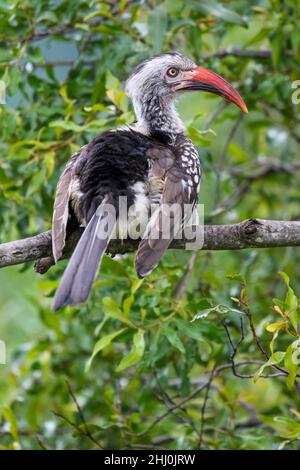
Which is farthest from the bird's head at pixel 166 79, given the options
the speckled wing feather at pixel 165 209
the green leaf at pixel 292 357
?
the green leaf at pixel 292 357

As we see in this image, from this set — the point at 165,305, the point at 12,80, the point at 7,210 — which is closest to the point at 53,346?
the point at 7,210

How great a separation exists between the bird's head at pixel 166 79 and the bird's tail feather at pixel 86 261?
1.03 meters

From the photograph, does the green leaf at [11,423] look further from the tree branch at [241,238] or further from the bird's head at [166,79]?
the bird's head at [166,79]

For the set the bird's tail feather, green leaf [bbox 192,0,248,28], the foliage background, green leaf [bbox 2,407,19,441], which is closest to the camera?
the bird's tail feather

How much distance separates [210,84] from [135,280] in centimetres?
110

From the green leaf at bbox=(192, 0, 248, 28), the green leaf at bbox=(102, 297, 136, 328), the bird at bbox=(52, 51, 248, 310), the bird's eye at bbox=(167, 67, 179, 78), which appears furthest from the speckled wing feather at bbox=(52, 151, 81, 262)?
the green leaf at bbox=(192, 0, 248, 28)

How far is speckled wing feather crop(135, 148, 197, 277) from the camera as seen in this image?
11.2ft

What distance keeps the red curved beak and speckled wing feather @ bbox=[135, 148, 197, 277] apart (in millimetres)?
500

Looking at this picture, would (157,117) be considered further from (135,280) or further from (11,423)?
(11,423)

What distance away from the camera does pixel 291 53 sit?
5047mm

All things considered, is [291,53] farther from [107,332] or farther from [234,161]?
[107,332]

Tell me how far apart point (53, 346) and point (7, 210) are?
3.04 ft

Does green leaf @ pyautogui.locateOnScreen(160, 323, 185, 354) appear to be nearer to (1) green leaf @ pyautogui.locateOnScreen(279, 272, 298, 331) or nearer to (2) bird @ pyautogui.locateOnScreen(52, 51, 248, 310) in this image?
(2) bird @ pyautogui.locateOnScreen(52, 51, 248, 310)

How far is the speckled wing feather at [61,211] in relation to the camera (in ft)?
11.2
